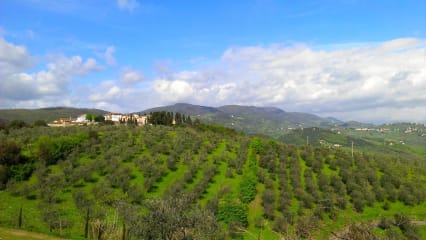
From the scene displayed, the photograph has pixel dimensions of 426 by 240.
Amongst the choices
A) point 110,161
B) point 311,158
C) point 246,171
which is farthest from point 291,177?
point 110,161

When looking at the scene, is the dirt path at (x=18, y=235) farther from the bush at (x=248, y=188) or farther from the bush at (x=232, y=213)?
the bush at (x=248, y=188)

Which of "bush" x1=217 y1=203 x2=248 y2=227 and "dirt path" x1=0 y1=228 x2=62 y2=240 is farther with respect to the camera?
"bush" x1=217 y1=203 x2=248 y2=227

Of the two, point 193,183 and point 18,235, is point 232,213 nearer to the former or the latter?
point 193,183

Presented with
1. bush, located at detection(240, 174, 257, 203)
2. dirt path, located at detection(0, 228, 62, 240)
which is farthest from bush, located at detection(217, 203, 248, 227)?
dirt path, located at detection(0, 228, 62, 240)

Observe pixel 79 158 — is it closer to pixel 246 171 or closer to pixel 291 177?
pixel 246 171

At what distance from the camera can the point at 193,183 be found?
54312 mm

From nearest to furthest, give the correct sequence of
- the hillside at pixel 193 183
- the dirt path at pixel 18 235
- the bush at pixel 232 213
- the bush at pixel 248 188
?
the dirt path at pixel 18 235, the hillside at pixel 193 183, the bush at pixel 232 213, the bush at pixel 248 188

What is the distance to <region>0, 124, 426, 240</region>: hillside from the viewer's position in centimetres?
3897

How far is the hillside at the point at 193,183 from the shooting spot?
3897 centimetres

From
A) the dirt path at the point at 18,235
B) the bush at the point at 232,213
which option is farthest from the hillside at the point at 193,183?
the dirt path at the point at 18,235

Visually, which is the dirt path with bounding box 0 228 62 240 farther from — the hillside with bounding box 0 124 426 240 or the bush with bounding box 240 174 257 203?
the bush with bounding box 240 174 257 203

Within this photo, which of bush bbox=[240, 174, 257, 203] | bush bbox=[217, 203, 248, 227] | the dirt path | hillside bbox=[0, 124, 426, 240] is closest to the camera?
the dirt path

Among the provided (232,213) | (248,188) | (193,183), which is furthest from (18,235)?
(248,188)

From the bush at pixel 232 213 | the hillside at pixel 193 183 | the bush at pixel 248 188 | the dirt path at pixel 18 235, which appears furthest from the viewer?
the bush at pixel 248 188
